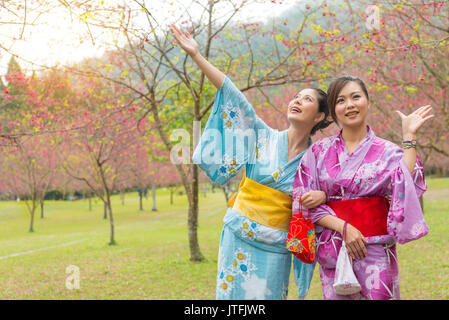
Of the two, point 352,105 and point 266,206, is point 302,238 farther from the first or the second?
point 352,105

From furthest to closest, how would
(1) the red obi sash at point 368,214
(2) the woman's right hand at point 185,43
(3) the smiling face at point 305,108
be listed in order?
(3) the smiling face at point 305,108
(2) the woman's right hand at point 185,43
(1) the red obi sash at point 368,214

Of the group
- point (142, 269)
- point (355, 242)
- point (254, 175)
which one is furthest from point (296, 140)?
point (142, 269)

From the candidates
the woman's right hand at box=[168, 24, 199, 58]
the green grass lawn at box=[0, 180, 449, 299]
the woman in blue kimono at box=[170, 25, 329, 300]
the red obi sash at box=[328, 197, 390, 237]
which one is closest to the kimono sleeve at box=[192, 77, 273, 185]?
the woman in blue kimono at box=[170, 25, 329, 300]

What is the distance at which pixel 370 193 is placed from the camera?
2.11 metres

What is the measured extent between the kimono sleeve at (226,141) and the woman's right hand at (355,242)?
0.80 m

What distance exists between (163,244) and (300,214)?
31.9 feet

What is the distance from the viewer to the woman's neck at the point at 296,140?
261 centimetres

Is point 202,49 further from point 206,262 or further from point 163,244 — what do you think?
point 163,244

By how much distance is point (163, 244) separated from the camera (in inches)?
451

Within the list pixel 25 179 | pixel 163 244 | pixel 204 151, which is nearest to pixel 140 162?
pixel 25 179

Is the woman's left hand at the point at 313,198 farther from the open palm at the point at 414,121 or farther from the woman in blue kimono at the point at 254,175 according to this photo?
the open palm at the point at 414,121

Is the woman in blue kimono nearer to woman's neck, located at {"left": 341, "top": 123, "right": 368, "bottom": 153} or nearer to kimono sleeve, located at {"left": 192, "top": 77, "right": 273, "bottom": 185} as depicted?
kimono sleeve, located at {"left": 192, "top": 77, "right": 273, "bottom": 185}

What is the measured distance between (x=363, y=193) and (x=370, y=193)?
1.4 inches

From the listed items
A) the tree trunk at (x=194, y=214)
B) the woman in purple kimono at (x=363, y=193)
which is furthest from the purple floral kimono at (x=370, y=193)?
the tree trunk at (x=194, y=214)
